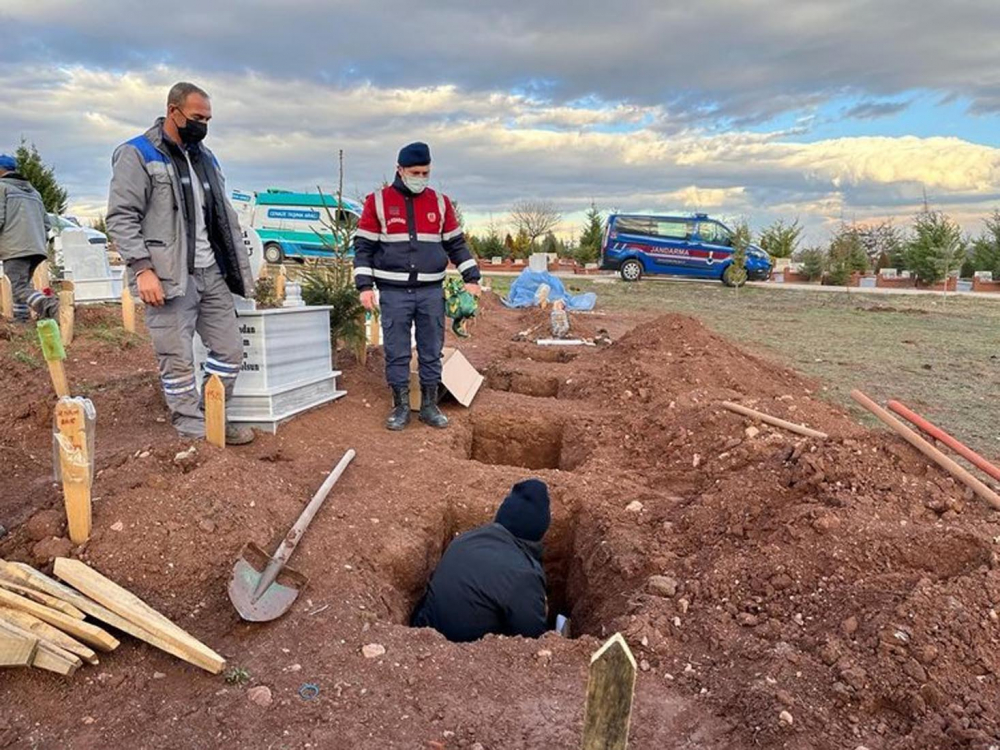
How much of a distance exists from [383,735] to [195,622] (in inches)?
41.8

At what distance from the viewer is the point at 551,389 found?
24.9 feet

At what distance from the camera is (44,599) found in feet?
8.67

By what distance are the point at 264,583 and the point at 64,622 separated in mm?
706

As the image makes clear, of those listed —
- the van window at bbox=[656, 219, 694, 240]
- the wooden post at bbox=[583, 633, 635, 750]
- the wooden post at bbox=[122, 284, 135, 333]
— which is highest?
the van window at bbox=[656, 219, 694, 240]

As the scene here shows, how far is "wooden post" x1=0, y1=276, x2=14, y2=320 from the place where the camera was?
8.34 m

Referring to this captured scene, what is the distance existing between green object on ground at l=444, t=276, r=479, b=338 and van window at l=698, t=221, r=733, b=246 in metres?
17.7

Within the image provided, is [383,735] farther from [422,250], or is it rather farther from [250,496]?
[422,250]

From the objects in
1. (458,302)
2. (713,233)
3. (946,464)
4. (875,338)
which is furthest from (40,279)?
(713,233)

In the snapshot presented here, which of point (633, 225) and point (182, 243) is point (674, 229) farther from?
point (182, 243)

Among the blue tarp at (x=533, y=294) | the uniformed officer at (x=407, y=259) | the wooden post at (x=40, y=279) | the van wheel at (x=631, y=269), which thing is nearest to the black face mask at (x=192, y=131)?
the uniformed officer at (x=407, y=259)

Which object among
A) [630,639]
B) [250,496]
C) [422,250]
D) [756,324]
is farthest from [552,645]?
[756,324]

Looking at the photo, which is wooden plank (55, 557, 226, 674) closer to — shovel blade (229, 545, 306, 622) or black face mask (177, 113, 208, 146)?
shovel blade (229, 545, 306, 622)

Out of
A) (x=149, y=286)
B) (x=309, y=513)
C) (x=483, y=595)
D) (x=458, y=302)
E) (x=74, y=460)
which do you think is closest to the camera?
(x=74, y=460)

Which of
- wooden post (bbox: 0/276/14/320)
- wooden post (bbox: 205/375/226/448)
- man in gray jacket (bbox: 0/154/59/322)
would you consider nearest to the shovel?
wooden post (bbox: 205/375/226/448)
